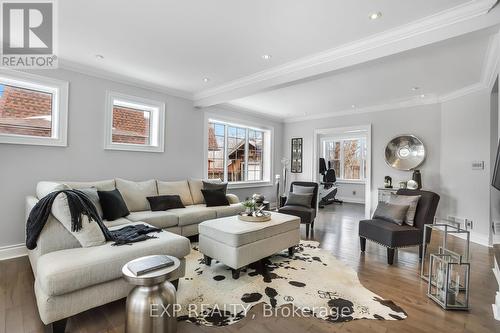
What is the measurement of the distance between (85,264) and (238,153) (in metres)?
4.86

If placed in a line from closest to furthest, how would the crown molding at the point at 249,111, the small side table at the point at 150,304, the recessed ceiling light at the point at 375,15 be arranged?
1. the small side table at the point at 150,304
2. the recessed ceiling light at the point at 375,15
3. the crown molding at the point at 249,111

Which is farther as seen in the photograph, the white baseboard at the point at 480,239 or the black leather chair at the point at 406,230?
the white baseboard at the point at 480,239

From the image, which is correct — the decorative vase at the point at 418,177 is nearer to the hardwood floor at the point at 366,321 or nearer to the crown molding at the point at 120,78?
the hardwood floor at the point at 366,321

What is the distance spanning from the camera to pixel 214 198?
14.7ft

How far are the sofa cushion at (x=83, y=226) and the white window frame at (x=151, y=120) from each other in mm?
2141

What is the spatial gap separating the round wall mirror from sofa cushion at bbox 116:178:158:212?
5081 millimetres

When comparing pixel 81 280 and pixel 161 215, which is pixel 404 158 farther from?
pixel 81 280

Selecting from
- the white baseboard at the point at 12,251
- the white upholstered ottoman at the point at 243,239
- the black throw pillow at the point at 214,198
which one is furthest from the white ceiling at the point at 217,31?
the white baseboard at the point at 12,251

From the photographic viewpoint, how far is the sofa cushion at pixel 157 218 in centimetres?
340

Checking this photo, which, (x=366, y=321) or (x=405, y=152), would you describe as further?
(x=405, y=152)

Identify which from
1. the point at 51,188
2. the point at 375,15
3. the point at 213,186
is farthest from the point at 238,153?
the point at 375,15

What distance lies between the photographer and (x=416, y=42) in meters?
2.49

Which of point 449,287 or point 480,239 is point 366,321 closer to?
point 449,287

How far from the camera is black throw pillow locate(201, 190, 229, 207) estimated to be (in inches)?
175
